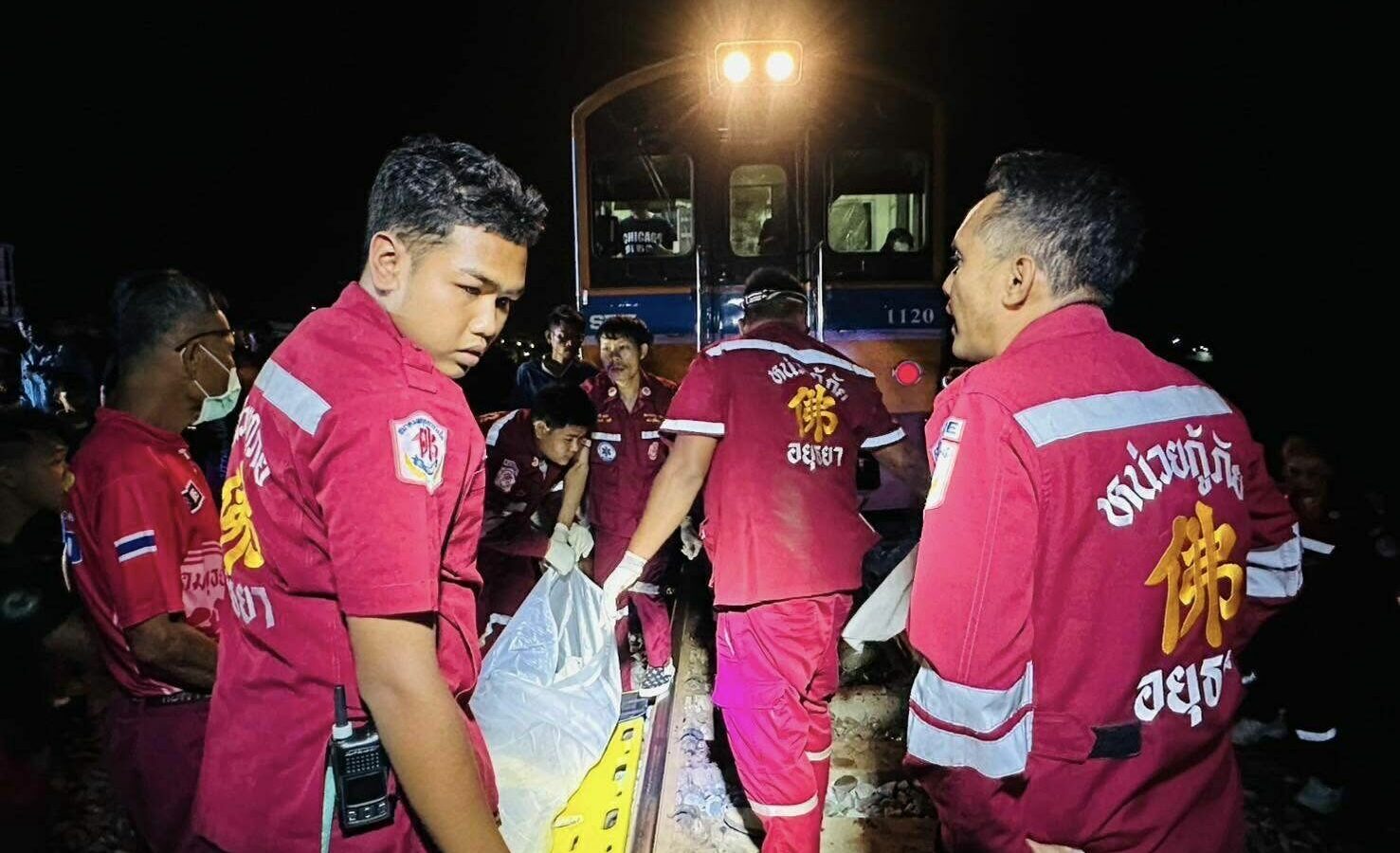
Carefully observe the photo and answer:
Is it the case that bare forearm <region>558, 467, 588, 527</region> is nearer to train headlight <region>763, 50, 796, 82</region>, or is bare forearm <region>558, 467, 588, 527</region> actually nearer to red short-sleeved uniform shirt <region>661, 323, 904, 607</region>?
red short-sleeved uniform shirt <region>661, 323, 904, 607</region>

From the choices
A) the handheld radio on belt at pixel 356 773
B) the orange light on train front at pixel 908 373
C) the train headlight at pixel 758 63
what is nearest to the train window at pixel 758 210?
the train headlight at pixel 758 63

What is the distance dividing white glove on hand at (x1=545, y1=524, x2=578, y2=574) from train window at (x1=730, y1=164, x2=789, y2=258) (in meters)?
3.38

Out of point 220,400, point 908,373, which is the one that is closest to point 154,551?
point 220,400

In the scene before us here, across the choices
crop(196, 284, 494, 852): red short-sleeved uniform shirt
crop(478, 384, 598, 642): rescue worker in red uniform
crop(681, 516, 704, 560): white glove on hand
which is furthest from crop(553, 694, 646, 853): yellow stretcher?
crop(196, 284, 494, 852): red short-sleeved uniform shirt

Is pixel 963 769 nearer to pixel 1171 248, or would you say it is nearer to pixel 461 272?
pixel 461 272

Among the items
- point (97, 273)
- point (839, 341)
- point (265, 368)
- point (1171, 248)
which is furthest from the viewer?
point (97, 273)

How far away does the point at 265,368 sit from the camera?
1.38 metres

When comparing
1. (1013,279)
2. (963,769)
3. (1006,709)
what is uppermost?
(1013,279)

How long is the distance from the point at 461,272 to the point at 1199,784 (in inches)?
69.7

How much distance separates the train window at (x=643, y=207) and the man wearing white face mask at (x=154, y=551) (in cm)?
→ 438

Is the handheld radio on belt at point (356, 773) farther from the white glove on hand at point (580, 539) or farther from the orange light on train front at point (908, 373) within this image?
the orange light on train front at point (908, 373)

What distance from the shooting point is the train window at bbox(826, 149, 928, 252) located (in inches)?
260

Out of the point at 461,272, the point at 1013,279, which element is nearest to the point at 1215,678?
the point at 1013,279

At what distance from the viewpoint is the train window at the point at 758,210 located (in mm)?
6691
